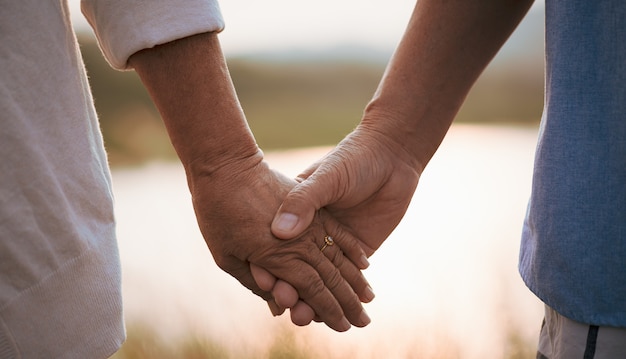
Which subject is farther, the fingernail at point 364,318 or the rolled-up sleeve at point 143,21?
the fingernail at point 364,318

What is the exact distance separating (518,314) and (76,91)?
1.54m

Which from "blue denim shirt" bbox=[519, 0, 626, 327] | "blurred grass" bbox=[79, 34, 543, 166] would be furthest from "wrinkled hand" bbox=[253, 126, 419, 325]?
"blurred grass" bbox=[79, 34, 543, 166]

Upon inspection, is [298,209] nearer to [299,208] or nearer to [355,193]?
[299,208]

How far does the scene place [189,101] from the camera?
1.12 metres

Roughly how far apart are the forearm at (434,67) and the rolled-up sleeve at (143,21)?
1.53 feet

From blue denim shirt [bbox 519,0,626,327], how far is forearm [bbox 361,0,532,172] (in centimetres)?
39

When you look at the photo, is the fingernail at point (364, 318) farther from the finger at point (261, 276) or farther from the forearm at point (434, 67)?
the forearm at point (434, 67)

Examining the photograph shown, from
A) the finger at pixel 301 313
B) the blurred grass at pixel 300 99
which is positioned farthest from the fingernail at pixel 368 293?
the blurred grass at pixel 300 99

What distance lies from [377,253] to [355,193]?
90cm

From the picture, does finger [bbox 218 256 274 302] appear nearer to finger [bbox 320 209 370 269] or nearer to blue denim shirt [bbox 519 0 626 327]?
finger [bbox 320 209 370 269]

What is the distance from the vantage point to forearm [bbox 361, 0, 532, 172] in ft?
4.10

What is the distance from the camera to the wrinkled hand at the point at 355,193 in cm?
130

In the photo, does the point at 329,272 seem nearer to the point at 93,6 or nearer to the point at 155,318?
the point at 93,6

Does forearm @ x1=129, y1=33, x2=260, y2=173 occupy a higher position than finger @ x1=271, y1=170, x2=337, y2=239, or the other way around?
forearm @ x1=129, y1=33, x2=260, y2=173
